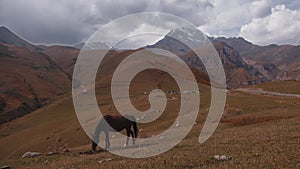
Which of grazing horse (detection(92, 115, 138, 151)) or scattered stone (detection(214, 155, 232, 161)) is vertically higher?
grazing horse (detection(92, 115, 138, 151))

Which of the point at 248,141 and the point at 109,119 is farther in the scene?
the point at 109,119

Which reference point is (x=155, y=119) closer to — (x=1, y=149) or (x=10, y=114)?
(x=1, y=149)

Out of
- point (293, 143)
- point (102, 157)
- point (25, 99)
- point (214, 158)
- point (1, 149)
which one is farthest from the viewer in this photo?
point (25, 99)

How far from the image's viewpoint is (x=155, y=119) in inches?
1938

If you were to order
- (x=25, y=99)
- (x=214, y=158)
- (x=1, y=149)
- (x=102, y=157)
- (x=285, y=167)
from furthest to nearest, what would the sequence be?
(x=25, y=99) → (x=1, y=149) → (x=102, y=157) → (x=214, y=158) → (x=285, y=167)

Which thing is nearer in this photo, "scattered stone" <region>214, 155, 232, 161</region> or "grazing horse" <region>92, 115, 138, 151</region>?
"scattered stone" <region>214, 155, 232, 161</region>

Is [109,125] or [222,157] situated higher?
[109,125]

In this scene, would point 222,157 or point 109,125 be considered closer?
point 222,157

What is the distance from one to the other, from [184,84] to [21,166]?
8834 cm

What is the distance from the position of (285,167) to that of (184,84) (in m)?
93.6

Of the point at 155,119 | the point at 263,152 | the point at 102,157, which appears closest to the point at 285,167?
the point at 263,152

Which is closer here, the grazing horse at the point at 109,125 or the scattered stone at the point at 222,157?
the scattered stone at the point at 222,157

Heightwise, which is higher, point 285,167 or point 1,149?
point 285,167

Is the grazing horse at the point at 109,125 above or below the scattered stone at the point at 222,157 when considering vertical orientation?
above
